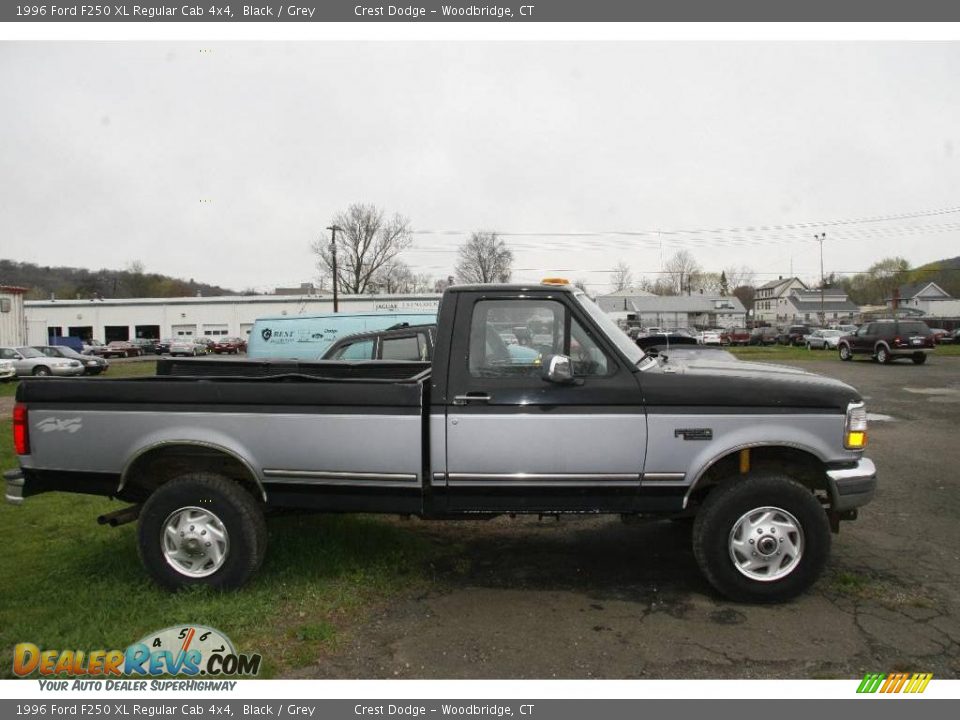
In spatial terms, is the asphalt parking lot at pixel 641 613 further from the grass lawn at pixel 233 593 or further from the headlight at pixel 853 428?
the headlight at pixel 853 428

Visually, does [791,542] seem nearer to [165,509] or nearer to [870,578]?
[870,578]

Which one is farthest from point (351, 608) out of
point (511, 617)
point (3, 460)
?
point (3, 460)

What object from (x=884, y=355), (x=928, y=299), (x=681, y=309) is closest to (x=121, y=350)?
(x=884, y=355)

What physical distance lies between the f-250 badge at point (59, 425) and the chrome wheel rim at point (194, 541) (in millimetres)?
860

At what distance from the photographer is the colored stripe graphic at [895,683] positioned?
121 inches

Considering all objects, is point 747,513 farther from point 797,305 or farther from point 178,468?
point 797,305

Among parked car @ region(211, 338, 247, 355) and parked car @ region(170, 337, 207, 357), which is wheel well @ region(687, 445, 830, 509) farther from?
parked car @ region(211, 338, 247, 355)

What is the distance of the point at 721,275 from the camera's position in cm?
12181

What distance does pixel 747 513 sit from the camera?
3.86m

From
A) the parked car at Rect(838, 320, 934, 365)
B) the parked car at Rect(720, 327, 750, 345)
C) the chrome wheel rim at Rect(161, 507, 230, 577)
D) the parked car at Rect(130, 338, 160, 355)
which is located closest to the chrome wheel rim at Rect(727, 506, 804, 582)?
the chrome wheel rim at Rect(161, 507, 230, 577)

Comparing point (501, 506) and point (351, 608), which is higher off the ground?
point (501, 506)

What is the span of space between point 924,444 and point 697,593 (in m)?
7.26

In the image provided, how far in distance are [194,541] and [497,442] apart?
2.06m

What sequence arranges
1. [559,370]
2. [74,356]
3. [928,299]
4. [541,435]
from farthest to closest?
[928,299] → [74,356] → [541,435] → [559,370]
